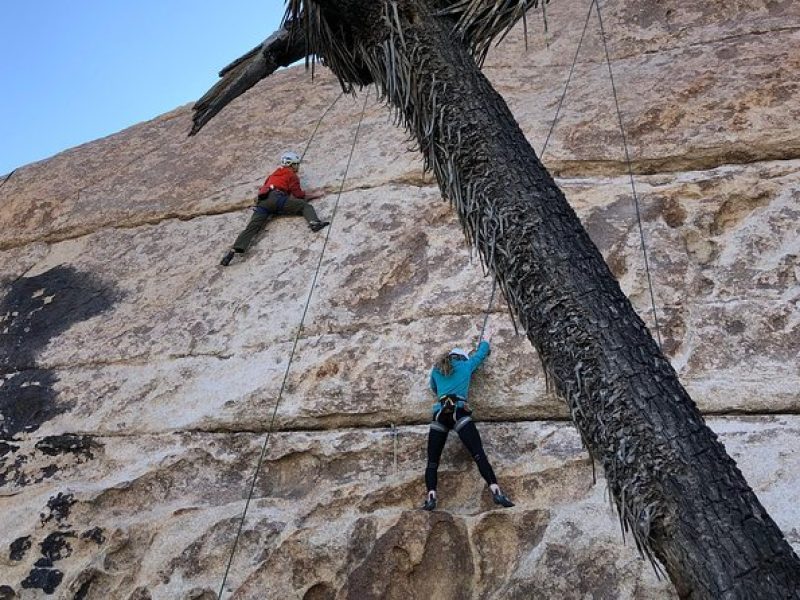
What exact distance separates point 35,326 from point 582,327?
747 centimetres

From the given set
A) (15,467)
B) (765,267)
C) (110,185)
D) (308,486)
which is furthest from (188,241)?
(765,267)

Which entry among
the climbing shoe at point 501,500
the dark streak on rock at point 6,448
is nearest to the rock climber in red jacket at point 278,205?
the dark streak on rock at point 6,448

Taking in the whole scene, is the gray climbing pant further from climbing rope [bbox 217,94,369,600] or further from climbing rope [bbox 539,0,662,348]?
climbing rope [bbox 539,0,662,348]

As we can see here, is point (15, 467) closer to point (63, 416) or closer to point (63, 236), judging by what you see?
point (63, 416)

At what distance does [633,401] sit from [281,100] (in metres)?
9.79

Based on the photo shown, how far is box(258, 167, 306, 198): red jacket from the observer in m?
9.78

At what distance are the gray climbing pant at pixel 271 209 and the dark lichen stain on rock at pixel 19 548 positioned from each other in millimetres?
3626

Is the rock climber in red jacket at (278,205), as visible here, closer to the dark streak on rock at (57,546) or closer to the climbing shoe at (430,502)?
the dark streak on rock at (57,546)

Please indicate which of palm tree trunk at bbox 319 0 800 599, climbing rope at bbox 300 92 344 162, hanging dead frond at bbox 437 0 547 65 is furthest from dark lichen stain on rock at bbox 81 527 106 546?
climbing rope at bbox 300 92 344 162

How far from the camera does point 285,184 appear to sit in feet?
32.1

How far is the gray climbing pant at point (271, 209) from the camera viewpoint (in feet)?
31.3

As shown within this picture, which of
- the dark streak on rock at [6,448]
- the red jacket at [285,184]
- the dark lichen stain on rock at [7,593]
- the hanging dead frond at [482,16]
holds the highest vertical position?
the hanging dead frond at [482,16]

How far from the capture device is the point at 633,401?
10.7 feet

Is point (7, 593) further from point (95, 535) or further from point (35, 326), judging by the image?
point (35, 326)
